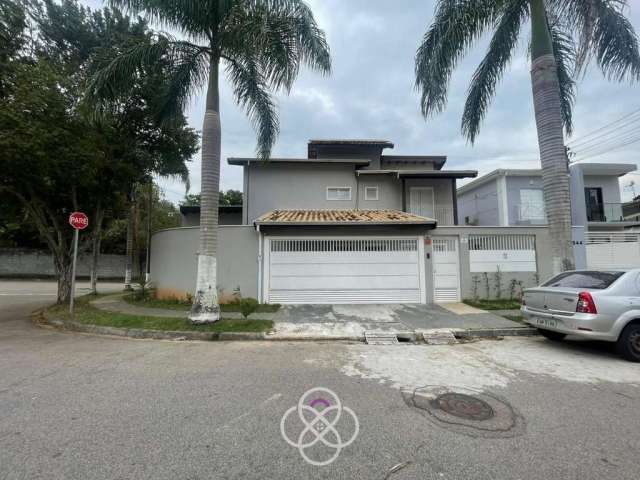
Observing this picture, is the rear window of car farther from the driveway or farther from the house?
the house

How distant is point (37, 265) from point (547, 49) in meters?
35.0

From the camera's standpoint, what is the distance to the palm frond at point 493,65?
28.3ft

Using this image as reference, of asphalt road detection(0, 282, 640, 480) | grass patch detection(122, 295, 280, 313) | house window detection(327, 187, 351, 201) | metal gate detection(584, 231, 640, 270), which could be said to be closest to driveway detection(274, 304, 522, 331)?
grass patch detection(122, 295, 280, 313)

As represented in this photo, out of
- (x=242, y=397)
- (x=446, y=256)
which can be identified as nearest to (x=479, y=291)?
(x=446, y=256)

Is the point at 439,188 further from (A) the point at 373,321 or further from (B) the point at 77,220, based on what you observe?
(B) the point at 77,220

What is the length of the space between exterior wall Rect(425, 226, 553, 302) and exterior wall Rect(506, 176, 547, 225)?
786 centimetres

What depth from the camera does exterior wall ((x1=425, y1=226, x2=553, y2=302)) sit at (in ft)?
34.1

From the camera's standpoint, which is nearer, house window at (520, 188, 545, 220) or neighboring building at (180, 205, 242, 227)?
neighboring building at (180, 205, 242, 227)

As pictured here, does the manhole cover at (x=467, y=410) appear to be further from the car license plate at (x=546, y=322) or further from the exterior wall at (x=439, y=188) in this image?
the exterior wall at (x=439, y=188)

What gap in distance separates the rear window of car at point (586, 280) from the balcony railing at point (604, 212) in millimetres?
18441

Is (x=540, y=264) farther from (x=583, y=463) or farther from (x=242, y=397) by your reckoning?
(x=242, y=397)

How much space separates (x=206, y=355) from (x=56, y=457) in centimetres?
295

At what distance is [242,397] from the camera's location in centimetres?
361

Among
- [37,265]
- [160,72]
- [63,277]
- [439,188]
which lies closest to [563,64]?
[439,188]
